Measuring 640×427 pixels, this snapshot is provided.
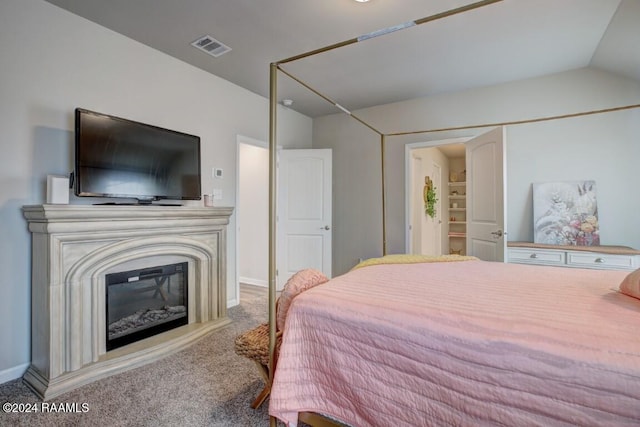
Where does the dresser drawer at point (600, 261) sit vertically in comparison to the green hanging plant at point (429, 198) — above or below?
below

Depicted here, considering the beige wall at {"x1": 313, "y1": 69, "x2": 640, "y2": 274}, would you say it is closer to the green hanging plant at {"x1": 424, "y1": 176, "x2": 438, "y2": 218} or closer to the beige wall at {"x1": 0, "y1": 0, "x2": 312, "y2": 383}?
the green hanging plant at {"x1": 424, "y1": 176, "x2": 438, "y2": 218}

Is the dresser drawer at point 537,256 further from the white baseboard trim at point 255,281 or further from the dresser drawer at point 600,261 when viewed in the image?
the white baseboard trim at point 255,281

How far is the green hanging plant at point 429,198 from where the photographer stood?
17.6 feet

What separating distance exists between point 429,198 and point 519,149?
2.12 metres

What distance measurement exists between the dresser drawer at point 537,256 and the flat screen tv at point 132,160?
125 inches

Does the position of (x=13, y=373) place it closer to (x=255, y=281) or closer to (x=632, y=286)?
(x=255, y=281)

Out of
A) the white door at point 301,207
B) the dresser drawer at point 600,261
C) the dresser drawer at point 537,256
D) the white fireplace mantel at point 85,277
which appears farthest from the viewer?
the white door at point 301,207

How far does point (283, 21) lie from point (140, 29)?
1.18m

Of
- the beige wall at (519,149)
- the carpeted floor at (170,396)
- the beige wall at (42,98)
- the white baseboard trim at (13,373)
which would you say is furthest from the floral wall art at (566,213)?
the white baseboard trim at (13,373)


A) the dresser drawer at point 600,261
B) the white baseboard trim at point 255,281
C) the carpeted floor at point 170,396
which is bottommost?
the carpeted floor at point 170,396

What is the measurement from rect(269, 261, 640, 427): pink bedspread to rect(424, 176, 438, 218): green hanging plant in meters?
3.76

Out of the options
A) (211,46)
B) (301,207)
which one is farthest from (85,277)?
(301,207)

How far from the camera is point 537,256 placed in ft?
9.80

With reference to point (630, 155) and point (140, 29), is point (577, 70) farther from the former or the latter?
point (140, 29)
